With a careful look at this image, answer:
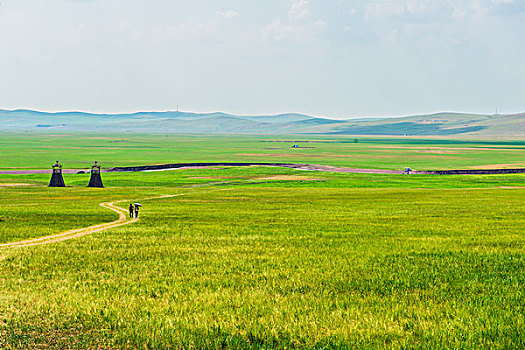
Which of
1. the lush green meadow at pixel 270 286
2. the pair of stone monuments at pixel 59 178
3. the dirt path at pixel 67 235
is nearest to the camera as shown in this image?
the lush green meadow at pixel 270 286

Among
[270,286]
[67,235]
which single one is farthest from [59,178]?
[270,286]

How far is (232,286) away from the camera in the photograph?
52.8 ft

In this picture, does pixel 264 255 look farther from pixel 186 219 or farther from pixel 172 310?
pixel 186 219

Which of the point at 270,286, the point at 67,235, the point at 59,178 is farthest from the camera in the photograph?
the point at 59,178

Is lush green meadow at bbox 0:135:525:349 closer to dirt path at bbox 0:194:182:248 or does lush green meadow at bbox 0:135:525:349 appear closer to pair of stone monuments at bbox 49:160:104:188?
dirt path at bbox 0:194:182:248

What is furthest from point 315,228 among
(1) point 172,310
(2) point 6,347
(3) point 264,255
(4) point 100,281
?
(2) point 6,347

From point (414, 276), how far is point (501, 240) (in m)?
9.43

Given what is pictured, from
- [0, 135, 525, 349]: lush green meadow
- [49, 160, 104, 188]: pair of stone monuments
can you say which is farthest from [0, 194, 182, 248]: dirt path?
[49, 160, 104, 188]: pair of stone monuments

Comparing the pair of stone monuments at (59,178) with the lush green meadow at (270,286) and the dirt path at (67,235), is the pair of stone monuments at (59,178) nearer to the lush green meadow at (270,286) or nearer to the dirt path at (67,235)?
the dirt path at (67,235)

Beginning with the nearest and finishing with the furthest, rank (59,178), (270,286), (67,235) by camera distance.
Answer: (270,286), (67,235), (59,178)

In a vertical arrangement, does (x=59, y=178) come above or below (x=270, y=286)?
below

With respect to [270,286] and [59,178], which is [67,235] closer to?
[270,286]

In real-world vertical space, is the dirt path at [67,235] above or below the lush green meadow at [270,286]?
below

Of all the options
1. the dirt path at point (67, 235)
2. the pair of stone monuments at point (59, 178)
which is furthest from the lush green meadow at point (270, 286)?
the pair of stone monuments at point (59, 178)
